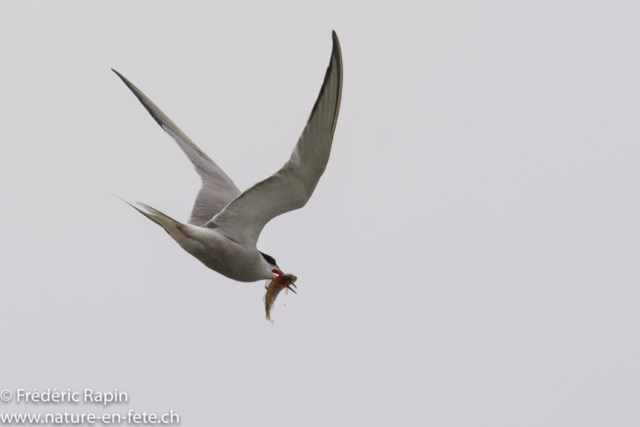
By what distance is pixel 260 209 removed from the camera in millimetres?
7965

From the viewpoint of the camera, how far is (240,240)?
8141 mm

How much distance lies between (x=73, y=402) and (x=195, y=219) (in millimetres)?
2251

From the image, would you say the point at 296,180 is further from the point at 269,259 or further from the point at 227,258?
the point at 269,259

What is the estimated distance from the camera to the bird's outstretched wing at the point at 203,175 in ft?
30.2

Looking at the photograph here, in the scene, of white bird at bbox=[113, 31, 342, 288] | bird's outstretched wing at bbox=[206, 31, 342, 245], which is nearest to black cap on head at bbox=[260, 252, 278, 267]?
white bird at bbox=[113, 31, 342, 288]

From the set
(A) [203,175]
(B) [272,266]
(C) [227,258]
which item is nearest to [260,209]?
(C) [227,258]

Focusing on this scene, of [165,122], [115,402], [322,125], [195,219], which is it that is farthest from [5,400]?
[322,125]

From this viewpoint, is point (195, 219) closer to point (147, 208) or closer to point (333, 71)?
point (147, 208)

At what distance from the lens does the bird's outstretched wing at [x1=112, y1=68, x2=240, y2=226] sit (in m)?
9.22

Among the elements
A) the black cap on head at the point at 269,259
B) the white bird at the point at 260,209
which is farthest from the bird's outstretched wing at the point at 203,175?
the black cap on head at the point at 269,259

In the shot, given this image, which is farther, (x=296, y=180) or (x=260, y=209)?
(x=260, y=209)

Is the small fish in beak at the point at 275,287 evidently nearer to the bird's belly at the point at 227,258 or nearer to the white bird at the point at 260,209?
the white bird at the point at 260,209

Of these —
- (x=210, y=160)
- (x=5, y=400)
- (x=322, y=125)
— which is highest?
(x=210, y=160)

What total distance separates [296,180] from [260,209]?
1.93 ft
